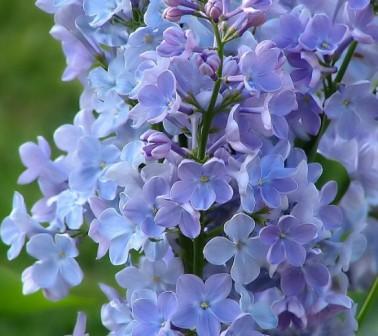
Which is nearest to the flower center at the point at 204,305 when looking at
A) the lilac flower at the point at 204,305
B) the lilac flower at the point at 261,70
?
the lilac flower at the point at 204,305

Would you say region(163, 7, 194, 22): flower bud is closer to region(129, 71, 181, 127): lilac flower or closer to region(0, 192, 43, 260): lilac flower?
region(129, 71, 181, 127): lilac flower

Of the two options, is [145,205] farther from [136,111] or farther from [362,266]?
[362,266]

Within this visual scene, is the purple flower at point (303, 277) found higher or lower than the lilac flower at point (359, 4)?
lower

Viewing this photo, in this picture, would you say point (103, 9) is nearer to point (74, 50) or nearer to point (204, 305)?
point (74, 50)

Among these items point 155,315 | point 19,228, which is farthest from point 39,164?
point 155,315

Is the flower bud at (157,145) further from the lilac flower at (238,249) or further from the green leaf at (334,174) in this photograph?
the green leaf at (334,174)

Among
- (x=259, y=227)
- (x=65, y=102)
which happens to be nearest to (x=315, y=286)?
(x=259, y=227)
